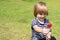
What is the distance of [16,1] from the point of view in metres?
13.7

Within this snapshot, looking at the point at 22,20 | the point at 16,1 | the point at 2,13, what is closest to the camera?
the point at 22,20

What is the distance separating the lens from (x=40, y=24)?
407 centimetres

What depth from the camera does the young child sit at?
3928mm

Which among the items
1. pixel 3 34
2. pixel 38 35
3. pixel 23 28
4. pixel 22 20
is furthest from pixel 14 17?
pixel 38 35

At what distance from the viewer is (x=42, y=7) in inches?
156

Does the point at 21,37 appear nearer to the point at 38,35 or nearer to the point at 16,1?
the point at 38,35

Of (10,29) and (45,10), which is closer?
(45,10)

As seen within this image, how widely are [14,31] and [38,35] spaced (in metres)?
2.84

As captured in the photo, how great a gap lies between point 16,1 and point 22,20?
17.8ft

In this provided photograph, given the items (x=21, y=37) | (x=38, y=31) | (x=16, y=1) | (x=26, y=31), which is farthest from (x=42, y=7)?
(x=16, y=1)

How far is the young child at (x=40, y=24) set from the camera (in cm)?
393

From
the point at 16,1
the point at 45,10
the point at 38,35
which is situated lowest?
the point at 16,1

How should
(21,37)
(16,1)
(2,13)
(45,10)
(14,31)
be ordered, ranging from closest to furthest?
(45,10) → (21,37) → (14,31) → (2,13) → (16,1)

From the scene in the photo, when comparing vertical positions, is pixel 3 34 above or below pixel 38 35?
below
